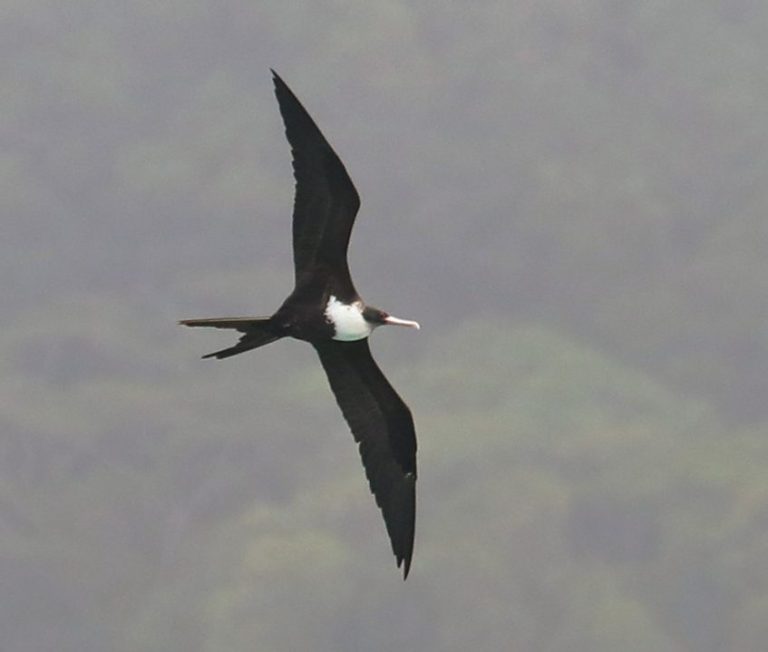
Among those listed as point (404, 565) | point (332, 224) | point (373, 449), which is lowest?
point (404, 565)

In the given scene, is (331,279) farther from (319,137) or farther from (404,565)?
(404,565)

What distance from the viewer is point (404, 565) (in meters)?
25.2

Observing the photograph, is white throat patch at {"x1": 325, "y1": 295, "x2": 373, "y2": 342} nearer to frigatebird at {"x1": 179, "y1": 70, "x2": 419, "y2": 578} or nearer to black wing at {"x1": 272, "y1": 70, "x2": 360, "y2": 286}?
frigatebird at {"x1": 179, "y1": 70, "x2": 419, "y2": 578}

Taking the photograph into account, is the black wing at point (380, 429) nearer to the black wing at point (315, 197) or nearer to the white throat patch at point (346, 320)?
the white throat patch at point (346, 320)

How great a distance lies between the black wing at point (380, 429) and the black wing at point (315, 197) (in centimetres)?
208

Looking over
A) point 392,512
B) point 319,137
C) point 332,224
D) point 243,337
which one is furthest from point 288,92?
point 392,512

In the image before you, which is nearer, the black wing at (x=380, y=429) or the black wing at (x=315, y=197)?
the black wing at (x=315, y=197)

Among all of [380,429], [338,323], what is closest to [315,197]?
[338,323]

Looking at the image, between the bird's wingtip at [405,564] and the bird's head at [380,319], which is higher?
the bird's head at [380,319]

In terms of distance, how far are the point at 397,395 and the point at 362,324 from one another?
1.61 metres

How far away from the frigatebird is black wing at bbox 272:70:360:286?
0.02m

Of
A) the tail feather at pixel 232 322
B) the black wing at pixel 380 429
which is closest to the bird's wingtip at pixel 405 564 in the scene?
the black wing at pixel 380 429

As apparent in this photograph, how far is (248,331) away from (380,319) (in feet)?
8.95

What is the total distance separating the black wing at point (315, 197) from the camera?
22656 millimetres
